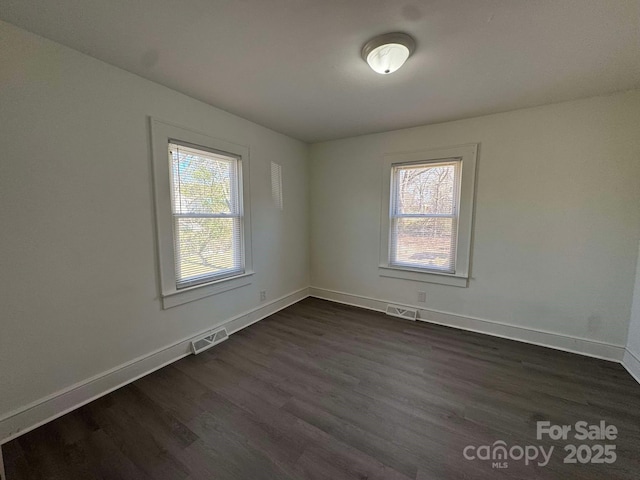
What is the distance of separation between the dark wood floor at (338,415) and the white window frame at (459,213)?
2.74 feet

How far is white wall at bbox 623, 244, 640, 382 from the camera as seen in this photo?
2150 mm

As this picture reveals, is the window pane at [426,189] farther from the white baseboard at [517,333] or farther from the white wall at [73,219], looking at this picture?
the white wall at [73,219]

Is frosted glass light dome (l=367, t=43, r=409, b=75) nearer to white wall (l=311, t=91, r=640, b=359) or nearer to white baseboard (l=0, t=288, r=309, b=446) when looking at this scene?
white wall (l=311, t=91, r=640, b=359)

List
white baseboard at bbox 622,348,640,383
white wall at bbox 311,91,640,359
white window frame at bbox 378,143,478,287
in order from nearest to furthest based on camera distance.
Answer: white baseboard at bbox 622,348,640,383 < white wall at bbox 311,91,640,359 < white window frame at bbox 378,143,478,287

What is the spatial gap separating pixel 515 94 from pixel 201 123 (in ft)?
9.91

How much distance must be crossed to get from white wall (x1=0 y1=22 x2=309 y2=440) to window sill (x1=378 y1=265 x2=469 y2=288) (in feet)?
8.33

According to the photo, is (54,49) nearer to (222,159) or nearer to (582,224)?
(222,159)

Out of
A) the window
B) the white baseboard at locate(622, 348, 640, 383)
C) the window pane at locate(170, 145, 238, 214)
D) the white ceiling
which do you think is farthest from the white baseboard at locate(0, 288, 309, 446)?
the white baseboard at locate(622, 348, 640, 383)

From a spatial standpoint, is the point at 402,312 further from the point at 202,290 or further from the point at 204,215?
the point at 204,215

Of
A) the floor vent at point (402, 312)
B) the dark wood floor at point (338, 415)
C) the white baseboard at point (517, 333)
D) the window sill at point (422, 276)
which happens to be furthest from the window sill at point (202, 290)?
the floor vent at point (402, 312)

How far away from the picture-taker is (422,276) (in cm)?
324

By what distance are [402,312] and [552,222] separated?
1.92m

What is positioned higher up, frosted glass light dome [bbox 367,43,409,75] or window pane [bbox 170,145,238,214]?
frosted glass light dome [bbox 367,43,409,75]

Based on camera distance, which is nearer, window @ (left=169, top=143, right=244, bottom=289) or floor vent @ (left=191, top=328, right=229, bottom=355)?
window @ (left=169, top=143, right=244, bottom=289)
